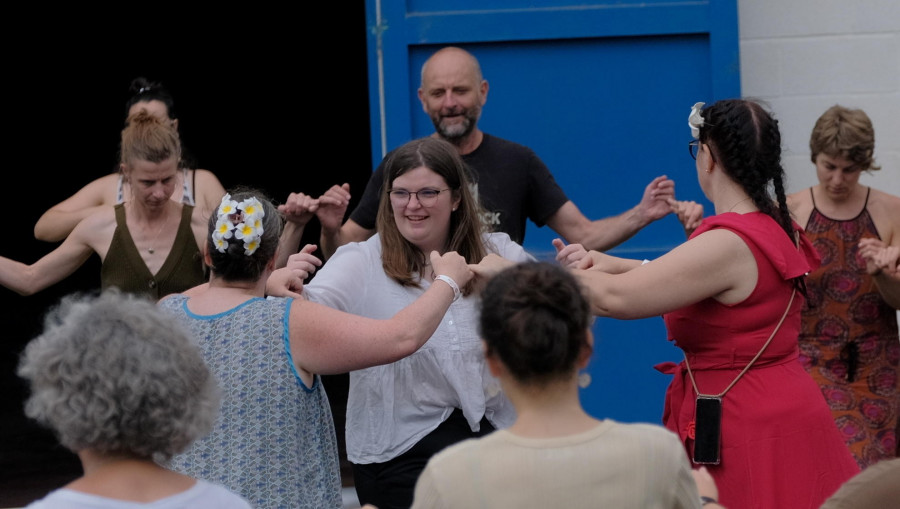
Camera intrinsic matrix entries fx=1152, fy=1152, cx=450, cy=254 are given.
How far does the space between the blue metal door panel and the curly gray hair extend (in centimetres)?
274

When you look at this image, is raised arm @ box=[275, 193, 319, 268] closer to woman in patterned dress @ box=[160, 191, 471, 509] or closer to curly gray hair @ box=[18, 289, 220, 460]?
woman in patterned dress @ box=[160, 191, 471, 509]

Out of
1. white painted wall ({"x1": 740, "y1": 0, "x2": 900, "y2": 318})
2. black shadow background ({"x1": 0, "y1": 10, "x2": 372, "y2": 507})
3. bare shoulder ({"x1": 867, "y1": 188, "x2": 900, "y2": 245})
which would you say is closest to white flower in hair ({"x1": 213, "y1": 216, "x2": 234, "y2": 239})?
bare shoulder ({"x1": 867, "y1": 188, "x2": 900, "y2": 245})

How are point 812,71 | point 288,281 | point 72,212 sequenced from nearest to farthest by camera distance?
point 288,281 → point 72,212 → point 812,71

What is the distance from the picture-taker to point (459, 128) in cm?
415

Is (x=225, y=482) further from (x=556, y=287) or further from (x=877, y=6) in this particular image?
(x=877, y=6)

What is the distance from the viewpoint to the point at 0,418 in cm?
702

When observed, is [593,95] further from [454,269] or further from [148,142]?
[454,269]

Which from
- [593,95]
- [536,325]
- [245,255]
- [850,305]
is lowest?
[850,305]

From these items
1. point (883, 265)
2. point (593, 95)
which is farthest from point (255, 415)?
point (593, 95)

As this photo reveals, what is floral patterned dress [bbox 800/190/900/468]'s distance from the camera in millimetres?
4141

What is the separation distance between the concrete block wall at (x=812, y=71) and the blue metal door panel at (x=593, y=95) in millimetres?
336

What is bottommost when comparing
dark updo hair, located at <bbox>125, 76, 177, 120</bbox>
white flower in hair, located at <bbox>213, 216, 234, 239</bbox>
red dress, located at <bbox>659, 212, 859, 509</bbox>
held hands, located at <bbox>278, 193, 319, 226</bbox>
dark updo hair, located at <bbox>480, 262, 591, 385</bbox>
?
red dress, located at <bbox>659, 212, 859, 509</bbox>

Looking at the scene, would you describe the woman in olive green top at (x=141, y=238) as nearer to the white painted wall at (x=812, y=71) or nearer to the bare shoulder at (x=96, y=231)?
the bare shoulder at (x=96, y=231)

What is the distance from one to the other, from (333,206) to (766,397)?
1.44 metres
